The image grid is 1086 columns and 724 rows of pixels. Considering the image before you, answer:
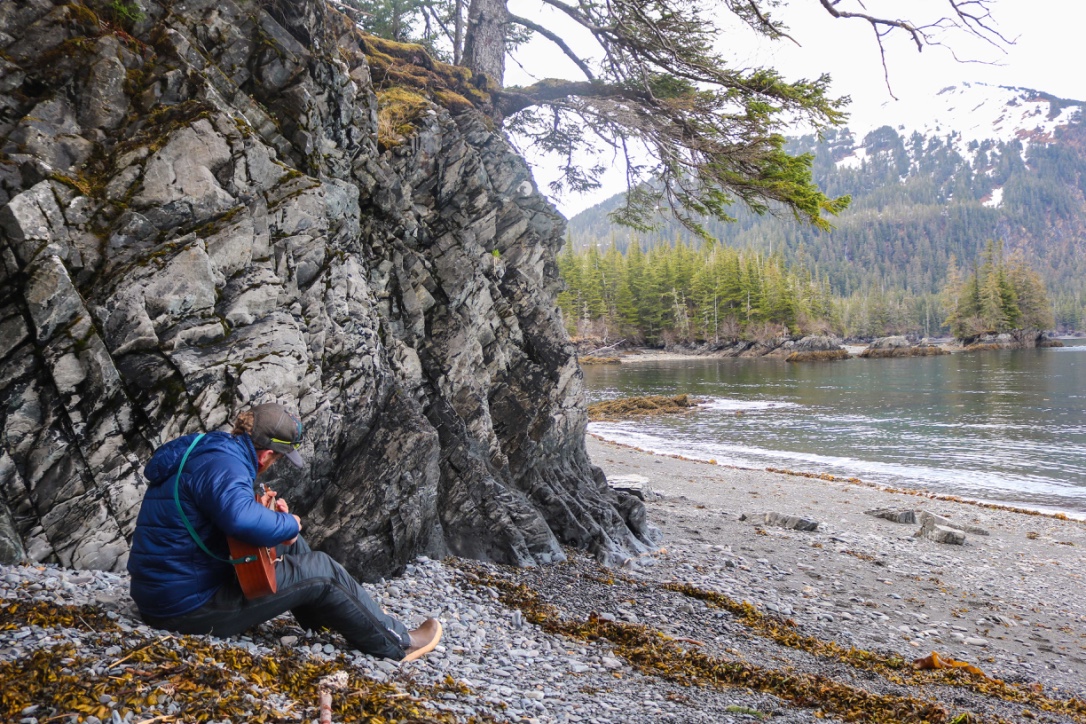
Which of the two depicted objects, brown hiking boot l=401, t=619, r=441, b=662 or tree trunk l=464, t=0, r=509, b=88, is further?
tree trunk l=464, t=0, r=509, b=88

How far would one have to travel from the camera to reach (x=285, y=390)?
23.1 ft

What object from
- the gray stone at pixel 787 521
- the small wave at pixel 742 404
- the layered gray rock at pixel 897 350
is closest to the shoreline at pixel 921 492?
the gray stone at pixel 787 521

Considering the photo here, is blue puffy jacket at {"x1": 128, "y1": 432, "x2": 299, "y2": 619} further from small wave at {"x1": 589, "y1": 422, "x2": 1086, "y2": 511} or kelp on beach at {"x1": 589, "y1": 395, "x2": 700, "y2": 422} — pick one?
kelp on beach at {"x1": 589, "y1": 395, "x2": 700, "y2": 422}

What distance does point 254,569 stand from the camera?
4.61 metres

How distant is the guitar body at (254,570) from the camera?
4.53 metres

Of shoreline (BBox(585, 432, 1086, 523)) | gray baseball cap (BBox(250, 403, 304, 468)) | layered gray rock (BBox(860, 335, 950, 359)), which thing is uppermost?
gray baseball cap (BBox(250, 403, 304, 468))

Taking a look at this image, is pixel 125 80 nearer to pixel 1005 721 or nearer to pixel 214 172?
pixel 214 172

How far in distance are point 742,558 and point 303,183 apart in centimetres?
1007

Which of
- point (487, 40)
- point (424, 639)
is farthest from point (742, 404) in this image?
point (424, 639)

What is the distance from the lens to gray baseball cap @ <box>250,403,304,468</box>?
479 cm

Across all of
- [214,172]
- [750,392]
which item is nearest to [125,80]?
[214,172]

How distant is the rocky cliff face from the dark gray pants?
1886 mm

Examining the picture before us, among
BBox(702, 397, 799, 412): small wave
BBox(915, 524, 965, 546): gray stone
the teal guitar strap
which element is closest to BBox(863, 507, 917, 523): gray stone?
BBox(915, 524, 965, 546): gray stone

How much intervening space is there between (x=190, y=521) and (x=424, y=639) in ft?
7.97
